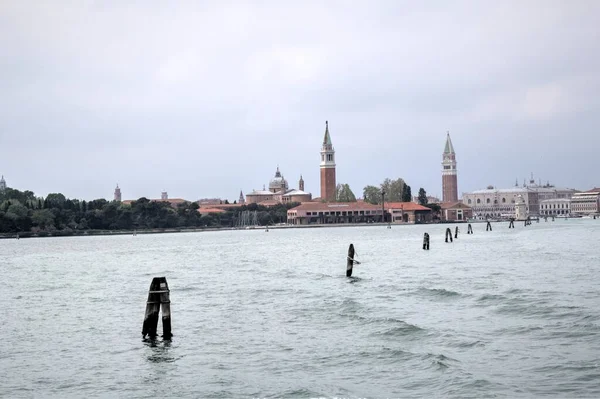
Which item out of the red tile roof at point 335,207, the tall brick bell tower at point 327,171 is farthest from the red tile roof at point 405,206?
the tall brick bell tower at point 327,171

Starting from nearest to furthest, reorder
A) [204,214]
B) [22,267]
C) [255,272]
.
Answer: [255,272] < [22,267] < [204,214]

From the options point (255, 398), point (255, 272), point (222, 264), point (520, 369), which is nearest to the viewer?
point (255, 398)

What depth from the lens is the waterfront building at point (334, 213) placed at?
6289 inches

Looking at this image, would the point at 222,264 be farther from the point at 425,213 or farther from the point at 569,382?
the point at 425,213

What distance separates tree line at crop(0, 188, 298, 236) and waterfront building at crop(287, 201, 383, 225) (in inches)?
→ 642

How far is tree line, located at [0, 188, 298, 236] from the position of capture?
364 feet

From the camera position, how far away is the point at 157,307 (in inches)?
591

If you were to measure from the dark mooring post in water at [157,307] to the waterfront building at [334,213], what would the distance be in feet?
473

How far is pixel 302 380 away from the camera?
1147 cm

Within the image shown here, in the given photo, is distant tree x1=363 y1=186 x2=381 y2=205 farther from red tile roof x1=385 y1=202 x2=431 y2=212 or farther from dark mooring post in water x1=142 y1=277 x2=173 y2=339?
dark mooring post in water x1=142 y1=277 x2=173 y2=339

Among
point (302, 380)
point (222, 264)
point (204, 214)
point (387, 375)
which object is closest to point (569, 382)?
point (387, 375)

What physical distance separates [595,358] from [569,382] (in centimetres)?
137

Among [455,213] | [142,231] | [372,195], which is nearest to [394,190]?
[372,195]

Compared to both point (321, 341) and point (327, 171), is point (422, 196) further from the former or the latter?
point (321, 341)
